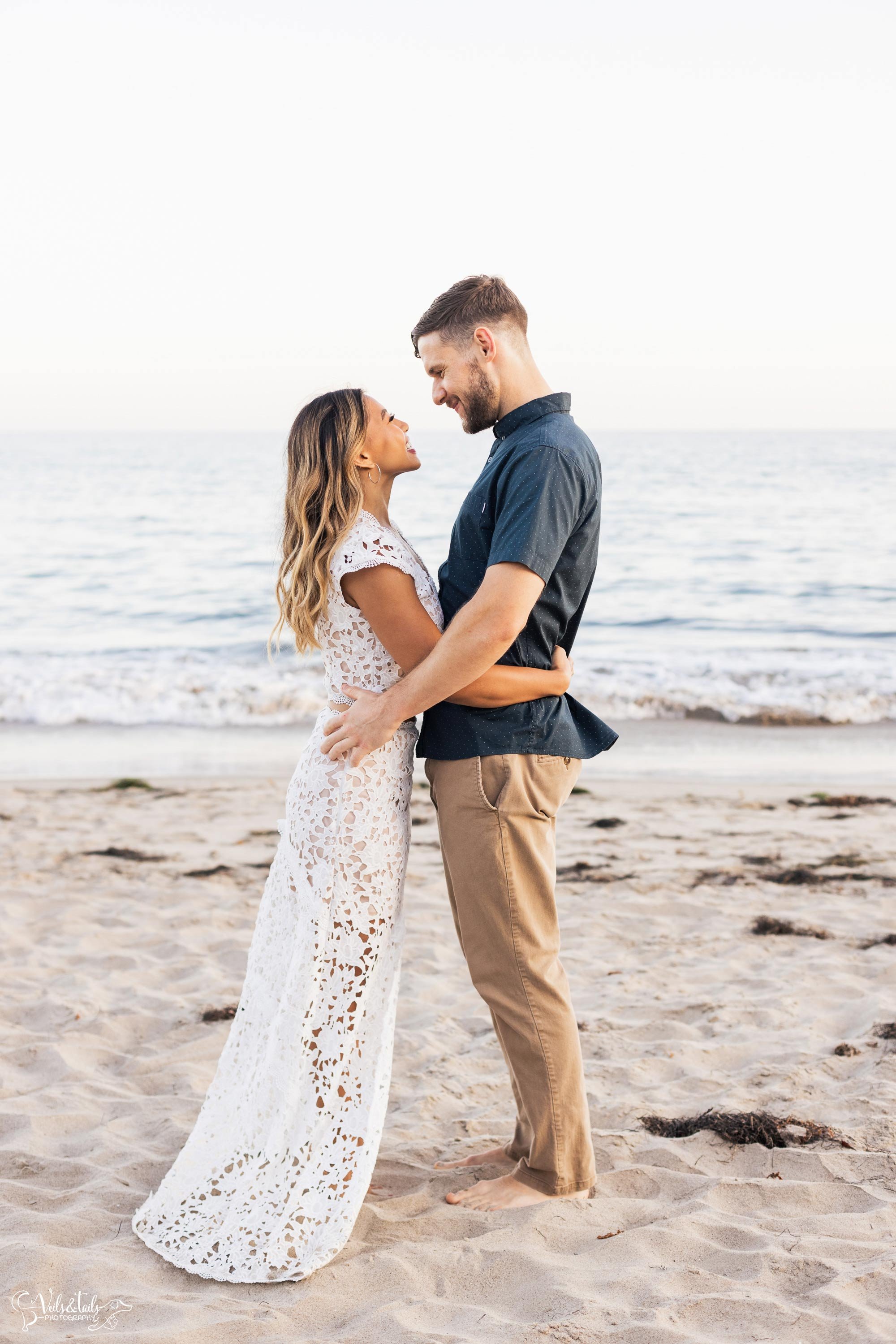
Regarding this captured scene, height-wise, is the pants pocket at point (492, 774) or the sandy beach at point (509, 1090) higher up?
the pants pocket at point (492, 774)

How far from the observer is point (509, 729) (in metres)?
2.70

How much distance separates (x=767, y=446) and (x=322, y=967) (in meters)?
53.4

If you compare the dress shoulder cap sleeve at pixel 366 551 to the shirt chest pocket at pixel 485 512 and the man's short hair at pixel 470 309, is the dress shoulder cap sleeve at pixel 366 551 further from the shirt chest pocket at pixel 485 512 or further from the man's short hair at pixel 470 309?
the man's short hair at pixel 470 309

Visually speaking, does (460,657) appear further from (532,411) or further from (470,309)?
(470,309)

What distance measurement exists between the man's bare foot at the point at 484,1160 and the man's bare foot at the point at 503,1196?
0.17m

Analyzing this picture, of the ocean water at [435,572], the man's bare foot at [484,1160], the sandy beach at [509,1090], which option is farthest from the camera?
the ocean water at [435,572]

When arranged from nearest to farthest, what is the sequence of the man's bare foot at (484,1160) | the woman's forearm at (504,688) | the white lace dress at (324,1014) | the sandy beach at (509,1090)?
the sandy beach at (509,1090) < the woman's forearm at (504,688) < the white lace dress at (324,1014) < the man's bare foot at (484,1160)

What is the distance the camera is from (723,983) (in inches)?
176

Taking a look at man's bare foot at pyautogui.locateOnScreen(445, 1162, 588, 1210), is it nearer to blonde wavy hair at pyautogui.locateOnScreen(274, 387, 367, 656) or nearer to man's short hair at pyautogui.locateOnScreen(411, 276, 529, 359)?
blonde wavy hair at pyautogui.locateOnScreen(274, 387, 367, 656)

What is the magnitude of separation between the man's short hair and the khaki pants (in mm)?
1072

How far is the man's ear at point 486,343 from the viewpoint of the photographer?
271cm

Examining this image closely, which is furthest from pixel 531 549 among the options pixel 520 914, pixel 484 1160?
pixel 484 1160

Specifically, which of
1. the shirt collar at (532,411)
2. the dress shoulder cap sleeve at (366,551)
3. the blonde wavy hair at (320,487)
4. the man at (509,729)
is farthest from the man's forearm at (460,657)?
the shirt collar at (532,411)

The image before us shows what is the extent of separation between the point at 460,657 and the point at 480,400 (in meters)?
0.71
